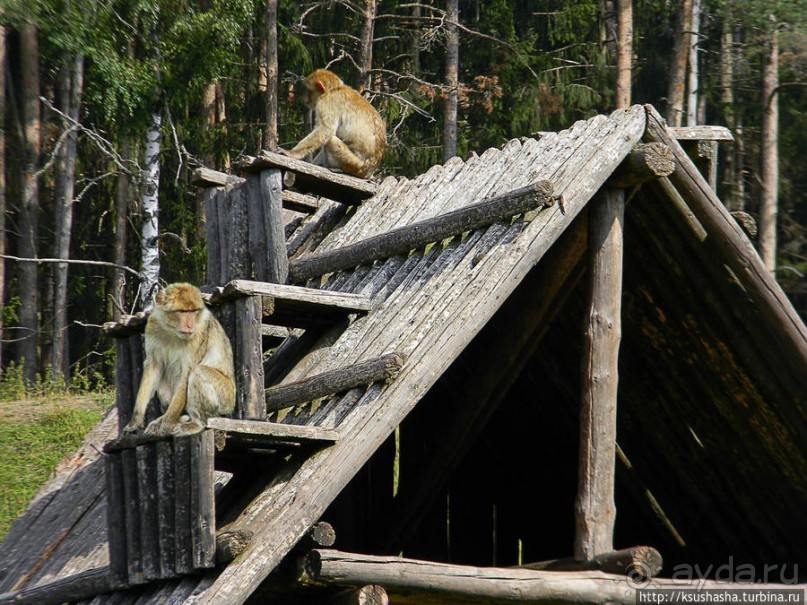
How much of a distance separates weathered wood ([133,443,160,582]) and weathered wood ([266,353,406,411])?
93 centimetres

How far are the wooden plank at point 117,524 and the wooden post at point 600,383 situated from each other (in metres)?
2.73

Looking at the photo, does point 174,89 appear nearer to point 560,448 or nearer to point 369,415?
point 560,448

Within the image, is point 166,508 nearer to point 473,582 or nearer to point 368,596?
point 368,596

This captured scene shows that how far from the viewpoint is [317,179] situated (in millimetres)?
8188

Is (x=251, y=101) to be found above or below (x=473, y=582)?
above

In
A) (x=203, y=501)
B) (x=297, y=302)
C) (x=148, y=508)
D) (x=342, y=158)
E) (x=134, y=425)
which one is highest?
(x=342, y=158)

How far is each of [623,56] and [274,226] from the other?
45.2 feet

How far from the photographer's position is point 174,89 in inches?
731

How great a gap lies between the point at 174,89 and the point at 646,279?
11813 millimetres

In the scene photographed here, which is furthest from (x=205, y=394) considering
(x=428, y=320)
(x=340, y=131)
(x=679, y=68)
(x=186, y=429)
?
(x=679, y=68)

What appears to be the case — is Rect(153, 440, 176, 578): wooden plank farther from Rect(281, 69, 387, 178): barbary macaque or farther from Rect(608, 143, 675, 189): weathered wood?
Rect(281, 69, 387, 178): barbary macaque

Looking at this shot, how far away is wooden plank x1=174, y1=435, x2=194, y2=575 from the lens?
555 cm

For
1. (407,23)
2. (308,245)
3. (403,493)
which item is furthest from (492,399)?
(407,23)

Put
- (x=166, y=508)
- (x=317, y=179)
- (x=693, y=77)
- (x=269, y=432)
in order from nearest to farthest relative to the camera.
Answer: (x=269, y=432) → (x=166, y=508) → (x=317, y=179) → (x=693, y=77)
